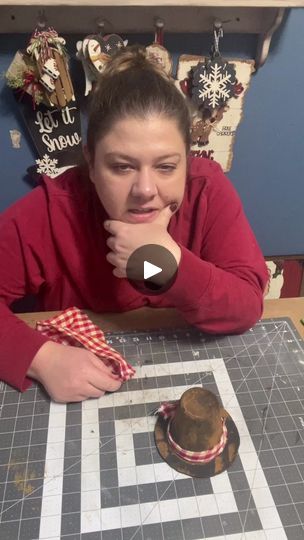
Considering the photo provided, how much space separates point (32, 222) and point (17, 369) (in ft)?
1.05

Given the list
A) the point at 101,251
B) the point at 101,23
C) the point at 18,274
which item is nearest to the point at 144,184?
the point at 101,251

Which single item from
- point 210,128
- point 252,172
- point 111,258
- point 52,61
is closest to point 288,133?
point 252,172

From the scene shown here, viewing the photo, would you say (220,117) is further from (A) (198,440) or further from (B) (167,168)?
(A) (198,440)

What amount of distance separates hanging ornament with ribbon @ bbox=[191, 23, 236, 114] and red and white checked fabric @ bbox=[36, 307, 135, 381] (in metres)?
0.73

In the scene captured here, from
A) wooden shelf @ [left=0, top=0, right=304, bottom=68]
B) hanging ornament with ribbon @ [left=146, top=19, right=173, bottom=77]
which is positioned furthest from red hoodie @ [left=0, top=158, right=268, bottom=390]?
wooden shelf @ [left=0, top=0, right=304, bottom=68]

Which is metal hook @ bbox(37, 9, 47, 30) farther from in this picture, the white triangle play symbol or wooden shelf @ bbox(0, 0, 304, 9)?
the white triangle play symbol

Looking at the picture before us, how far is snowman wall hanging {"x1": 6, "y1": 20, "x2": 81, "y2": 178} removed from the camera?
1.06m

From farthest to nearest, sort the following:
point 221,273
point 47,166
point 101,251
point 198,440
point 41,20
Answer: point 47,166
point 41,20
point 101,251
point 221,273
point 198,440

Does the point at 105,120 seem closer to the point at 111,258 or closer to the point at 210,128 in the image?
the point at 111,258

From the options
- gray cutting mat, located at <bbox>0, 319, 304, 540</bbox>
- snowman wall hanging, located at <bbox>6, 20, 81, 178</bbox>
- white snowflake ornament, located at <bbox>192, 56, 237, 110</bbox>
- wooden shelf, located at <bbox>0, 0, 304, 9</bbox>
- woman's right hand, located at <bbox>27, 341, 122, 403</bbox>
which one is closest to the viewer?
gray cutting mat, located at <bbox>0, 319, 304, 540</bbox>

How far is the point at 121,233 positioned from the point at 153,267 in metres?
0.09

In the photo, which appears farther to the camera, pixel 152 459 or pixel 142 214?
pixel 142 214

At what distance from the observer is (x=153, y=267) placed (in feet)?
2.56

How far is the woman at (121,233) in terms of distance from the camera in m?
0.74
